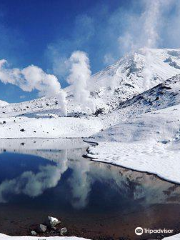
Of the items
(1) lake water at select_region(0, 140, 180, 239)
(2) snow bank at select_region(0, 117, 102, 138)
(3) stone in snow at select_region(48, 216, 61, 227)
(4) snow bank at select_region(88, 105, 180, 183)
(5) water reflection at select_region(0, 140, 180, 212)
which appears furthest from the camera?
(2) snow bank at select_region(0, 117, 102, 138)

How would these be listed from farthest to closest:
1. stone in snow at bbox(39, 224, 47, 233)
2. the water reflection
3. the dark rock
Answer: the water reflection
stone in snow at bbox(39, 224, 47, 233)
the dark rock

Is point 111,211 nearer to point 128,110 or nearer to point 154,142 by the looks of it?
point 154,142

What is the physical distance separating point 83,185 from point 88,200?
16.7 feet

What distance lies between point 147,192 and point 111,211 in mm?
6837

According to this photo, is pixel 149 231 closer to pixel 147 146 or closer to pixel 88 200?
pixel 88 200

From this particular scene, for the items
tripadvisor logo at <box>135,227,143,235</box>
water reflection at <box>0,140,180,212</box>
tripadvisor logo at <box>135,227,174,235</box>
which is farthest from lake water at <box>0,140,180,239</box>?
tripadvisor logo at <box>135,227,174,235</box>

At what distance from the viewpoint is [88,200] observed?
85.3 ft

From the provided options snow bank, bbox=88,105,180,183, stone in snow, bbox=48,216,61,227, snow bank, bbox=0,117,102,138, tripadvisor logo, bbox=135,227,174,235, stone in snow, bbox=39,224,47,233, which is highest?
snow bank, bbox=0,117,102,138

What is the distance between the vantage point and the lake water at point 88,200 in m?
20.5

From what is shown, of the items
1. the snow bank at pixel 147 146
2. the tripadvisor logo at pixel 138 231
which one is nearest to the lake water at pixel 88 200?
the tripadvisor logo at pixel 138 231

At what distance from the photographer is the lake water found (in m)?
20.5

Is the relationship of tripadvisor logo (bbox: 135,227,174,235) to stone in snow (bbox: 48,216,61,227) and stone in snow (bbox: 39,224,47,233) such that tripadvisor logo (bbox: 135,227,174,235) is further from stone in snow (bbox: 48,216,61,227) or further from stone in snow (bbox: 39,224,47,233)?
stone in snow (bbox: 39,224,47,233)

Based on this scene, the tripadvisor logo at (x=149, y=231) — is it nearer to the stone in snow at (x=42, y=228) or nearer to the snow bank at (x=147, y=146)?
the stone in snow at (x=42, y=228)

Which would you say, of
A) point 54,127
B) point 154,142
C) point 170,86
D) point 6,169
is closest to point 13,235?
point 6,169
